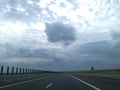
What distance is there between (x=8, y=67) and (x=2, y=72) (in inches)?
116

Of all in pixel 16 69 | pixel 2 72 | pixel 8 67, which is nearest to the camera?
pixel 2 72

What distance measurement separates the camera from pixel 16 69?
40594 millimetres

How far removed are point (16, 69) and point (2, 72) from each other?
8.77m

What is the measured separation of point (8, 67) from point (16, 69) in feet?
19.4

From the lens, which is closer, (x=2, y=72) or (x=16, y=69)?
(x=2, y=72)

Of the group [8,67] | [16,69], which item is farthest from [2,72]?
[16,69]

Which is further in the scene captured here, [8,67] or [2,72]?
[8,67]

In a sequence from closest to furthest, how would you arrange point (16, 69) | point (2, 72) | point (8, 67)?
point (2, 72)
point (8, 67)
point (16, 69)

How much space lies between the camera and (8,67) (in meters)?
34.8

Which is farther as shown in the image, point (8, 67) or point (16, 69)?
point (16, 69)

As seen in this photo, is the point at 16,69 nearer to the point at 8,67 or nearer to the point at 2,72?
the point at 8,67

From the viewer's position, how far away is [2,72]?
31.8 meters
